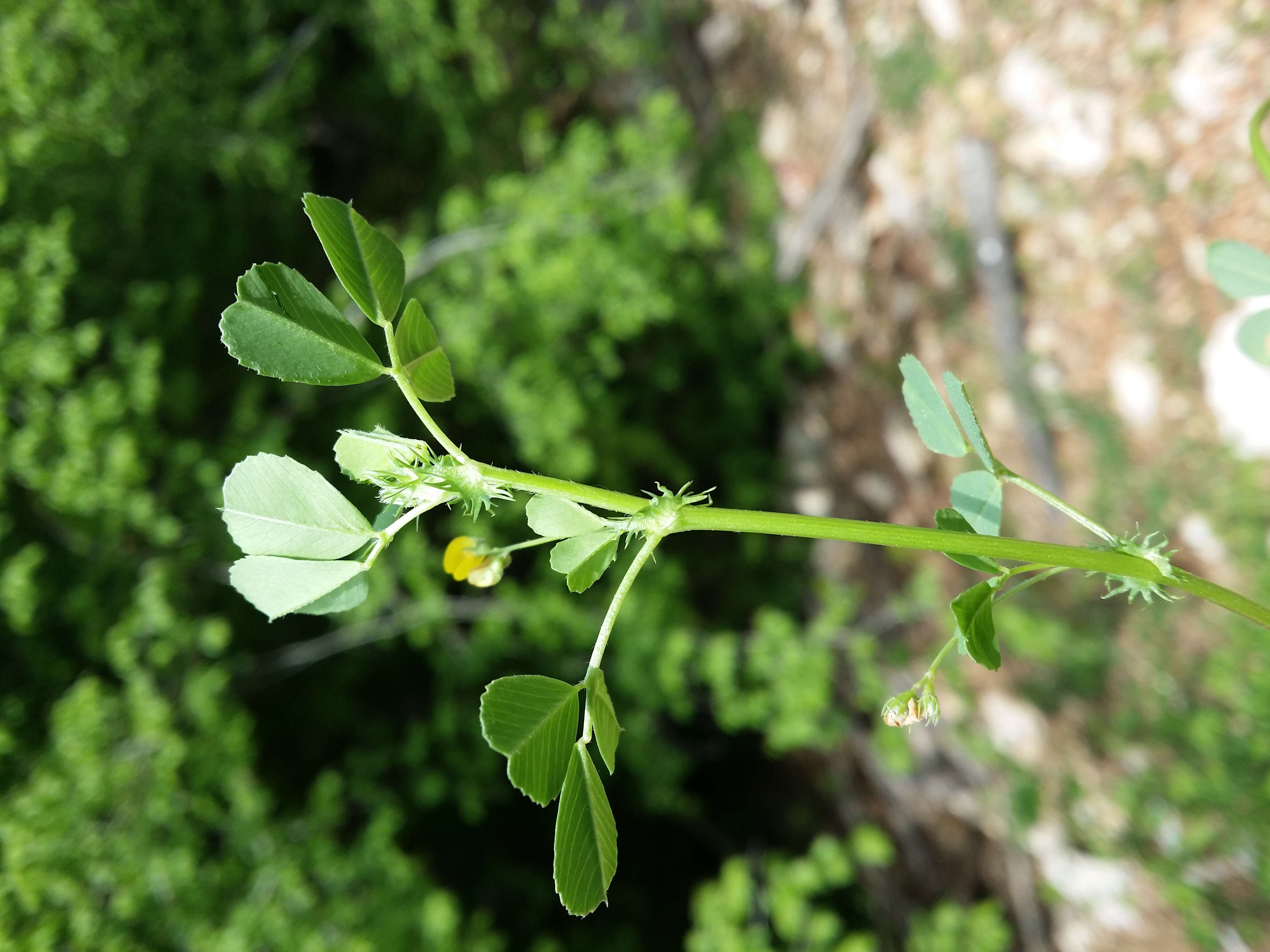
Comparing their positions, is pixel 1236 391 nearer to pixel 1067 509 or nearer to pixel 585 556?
pixel 1067 509

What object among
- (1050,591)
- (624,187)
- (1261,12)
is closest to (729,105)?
(624,187)

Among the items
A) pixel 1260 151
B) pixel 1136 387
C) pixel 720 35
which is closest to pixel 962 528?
pixel 1260 151

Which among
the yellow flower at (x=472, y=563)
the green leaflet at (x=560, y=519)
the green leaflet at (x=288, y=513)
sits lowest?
the yellow flower at (x=472, y=563)

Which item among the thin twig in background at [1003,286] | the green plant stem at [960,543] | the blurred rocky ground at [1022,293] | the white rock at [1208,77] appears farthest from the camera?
the thin twig in background at [1003,286]

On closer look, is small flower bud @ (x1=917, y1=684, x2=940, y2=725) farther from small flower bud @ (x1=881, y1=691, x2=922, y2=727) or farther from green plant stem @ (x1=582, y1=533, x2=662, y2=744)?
green plant stem @ (x1=582, y1=533, x2=662, y2=744)

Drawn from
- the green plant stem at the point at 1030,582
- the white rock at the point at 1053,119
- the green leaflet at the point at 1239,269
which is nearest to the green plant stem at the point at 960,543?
the green plant stem at the point at 1030,582

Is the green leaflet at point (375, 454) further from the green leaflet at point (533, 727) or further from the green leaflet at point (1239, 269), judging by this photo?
the green leaflet at point (1239, 269)

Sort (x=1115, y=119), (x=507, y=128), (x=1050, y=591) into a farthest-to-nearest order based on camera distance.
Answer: (x=507, y=128) < (x=1050, y=591) < (x=1115, y=119)

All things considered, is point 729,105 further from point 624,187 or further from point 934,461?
point 934,461
